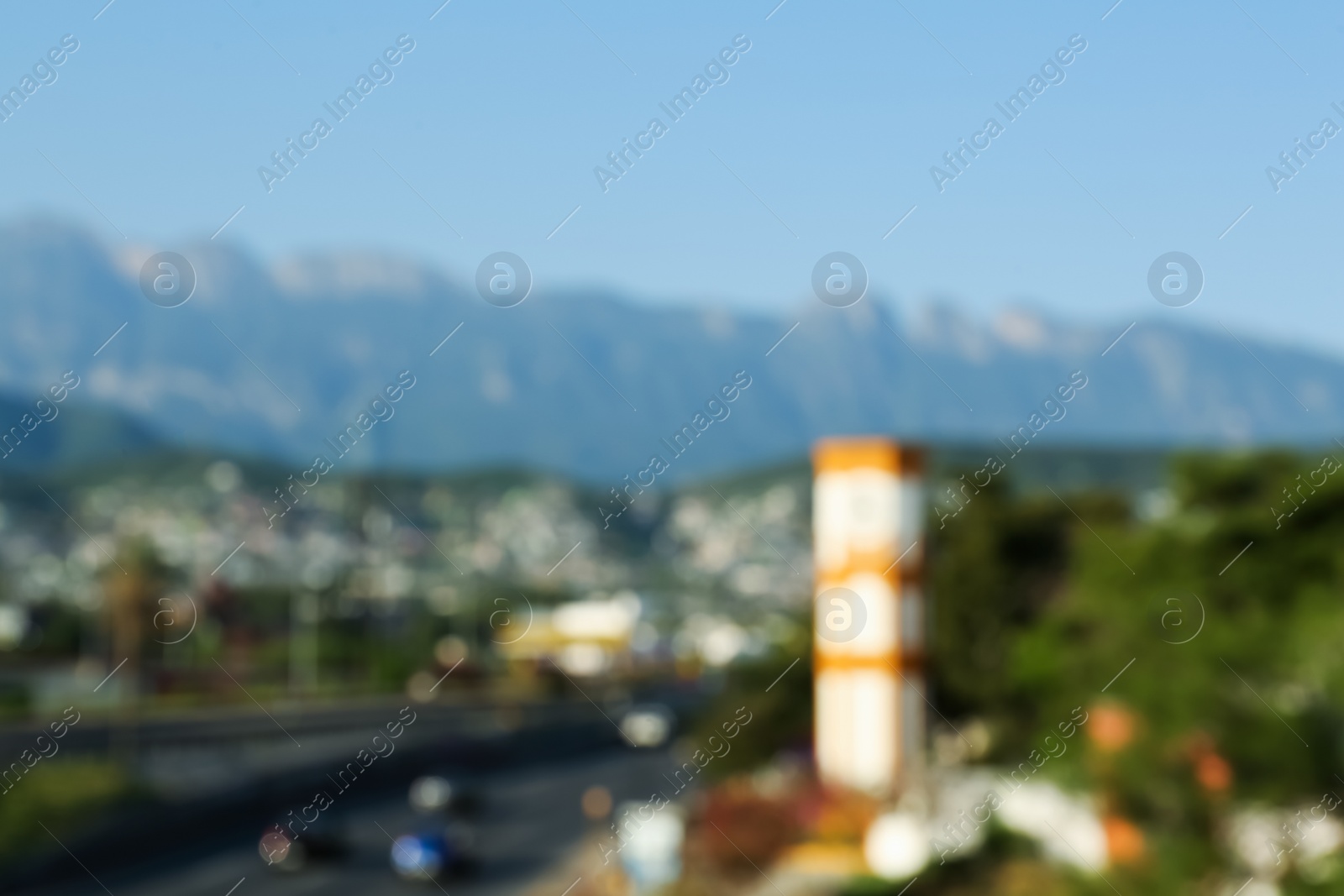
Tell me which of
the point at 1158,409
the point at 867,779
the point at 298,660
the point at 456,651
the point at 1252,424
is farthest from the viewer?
the point at 1158,409

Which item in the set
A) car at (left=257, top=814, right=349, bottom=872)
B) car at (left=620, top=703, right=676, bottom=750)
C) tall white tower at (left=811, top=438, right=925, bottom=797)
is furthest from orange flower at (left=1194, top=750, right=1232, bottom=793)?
car at (left=620, top=703, right=676, bottom=750)

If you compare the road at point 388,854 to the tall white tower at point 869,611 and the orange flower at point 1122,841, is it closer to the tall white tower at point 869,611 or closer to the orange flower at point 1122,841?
the tall white tower at point 869,611

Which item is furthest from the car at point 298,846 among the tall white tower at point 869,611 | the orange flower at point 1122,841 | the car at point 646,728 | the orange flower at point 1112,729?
A: the car at point 646,728

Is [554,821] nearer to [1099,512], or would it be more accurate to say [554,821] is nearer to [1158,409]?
[1099,512]

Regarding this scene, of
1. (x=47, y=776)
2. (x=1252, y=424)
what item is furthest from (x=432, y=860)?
(x=1252, y=424)

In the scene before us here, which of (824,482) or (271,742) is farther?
(271,742)

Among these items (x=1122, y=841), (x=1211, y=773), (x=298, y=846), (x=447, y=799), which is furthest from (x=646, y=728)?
(x=1211, y=773)

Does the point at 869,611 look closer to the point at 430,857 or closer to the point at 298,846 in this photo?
the point at 430,857
